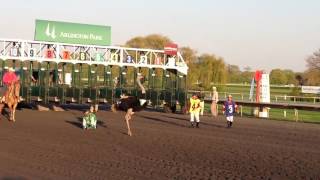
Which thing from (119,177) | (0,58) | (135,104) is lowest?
(119,177)

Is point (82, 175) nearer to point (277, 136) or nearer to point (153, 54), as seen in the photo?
point (277, 136)

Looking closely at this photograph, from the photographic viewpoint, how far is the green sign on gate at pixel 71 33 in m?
33.5

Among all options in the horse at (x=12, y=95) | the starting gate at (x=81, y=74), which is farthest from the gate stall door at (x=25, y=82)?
the horse at (x=12, y=95)

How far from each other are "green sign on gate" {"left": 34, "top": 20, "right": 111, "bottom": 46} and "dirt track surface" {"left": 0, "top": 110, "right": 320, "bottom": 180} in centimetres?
1327

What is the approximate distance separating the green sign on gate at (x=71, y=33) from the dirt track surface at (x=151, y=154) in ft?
43.5

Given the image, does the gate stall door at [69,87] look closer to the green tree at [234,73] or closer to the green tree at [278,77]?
the green tree at [234,73]

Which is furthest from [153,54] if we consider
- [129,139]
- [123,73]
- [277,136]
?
[129,139]

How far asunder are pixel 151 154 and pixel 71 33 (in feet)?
70.3

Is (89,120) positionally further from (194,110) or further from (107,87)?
(107,87)

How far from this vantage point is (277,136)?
67.2 feet

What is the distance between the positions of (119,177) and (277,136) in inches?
446

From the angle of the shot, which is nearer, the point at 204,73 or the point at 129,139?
the point at 129,139

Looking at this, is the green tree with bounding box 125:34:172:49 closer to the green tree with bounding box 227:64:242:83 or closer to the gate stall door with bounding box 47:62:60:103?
the green tree with bounding box 227:64:242:83

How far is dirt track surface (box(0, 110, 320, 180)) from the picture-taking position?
10790 millimetres
